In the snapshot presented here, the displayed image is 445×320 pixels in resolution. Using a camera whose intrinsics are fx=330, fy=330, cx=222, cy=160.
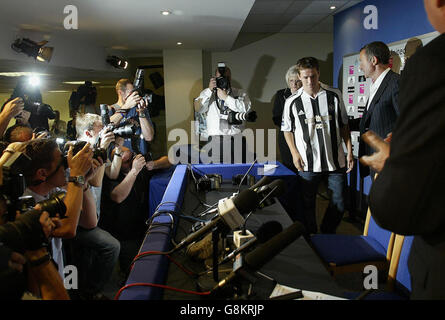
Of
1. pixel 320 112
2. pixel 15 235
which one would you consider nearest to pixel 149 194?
pixel 320 112

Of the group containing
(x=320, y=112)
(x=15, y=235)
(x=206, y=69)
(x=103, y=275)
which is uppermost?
(x=206, y=69)

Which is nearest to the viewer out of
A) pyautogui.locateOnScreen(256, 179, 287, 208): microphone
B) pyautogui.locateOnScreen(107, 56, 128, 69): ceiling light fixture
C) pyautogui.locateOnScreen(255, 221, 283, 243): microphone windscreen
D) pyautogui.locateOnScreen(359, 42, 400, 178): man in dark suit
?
pyautogui.locateOnScreen(255, 221, 283, 243): microphone windscreen

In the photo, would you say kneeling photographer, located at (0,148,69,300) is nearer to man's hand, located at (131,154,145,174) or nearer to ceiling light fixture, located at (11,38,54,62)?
man's hand, located at (131,154,145,174)

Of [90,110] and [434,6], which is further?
[90,110]

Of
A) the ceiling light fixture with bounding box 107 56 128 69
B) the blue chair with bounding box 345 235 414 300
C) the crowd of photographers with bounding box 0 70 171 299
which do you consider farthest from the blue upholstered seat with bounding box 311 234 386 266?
the ceiling light fixture with bounding box 107 56 128 69

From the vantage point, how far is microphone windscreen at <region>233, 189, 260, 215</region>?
3.15 ft

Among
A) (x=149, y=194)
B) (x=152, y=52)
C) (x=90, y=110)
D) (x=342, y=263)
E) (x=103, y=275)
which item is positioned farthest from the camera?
(x=152, y=52)

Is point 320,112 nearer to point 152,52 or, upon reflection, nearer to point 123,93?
point 123,93

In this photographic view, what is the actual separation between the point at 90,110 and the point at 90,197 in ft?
10.5

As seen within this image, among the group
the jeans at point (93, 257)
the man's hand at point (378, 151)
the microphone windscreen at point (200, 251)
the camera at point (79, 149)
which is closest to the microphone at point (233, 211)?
the microphone windscreen at point (200, 251)

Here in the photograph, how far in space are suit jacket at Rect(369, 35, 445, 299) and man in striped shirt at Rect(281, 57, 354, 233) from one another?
2.02 meters

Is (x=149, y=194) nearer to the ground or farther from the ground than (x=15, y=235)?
nearer to the ground

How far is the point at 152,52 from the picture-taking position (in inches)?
249
